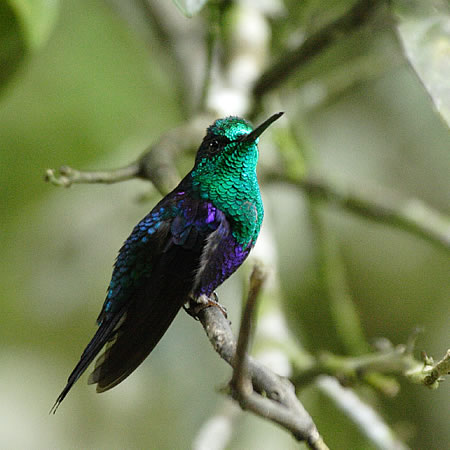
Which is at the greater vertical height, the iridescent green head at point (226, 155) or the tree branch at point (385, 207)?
the iridescent green head at point (226, 155)

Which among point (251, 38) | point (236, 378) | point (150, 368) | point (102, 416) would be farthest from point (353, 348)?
point (236, 378)

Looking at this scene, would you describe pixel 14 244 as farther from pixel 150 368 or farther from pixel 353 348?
pixel 353 348

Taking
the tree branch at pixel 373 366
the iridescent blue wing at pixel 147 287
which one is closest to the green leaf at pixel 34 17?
the iridescent blue wing at pixel 147 287

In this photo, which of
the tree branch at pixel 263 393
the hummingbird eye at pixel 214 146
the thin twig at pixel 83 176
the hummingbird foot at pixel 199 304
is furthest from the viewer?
the hummingbird eye at pixel 214 146

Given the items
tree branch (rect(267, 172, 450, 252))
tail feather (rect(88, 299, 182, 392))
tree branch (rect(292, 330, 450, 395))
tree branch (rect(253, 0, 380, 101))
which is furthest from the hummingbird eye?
tree branch (rect(267, 172, 450, 252))

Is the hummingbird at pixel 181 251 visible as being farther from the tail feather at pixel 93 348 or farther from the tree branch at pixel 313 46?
the tree branch at pixel 313 46

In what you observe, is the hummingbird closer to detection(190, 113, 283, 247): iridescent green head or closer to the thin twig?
detection(190, 113, 283, 247): iridescent green head

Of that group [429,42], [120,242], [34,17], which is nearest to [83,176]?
[34,17]
